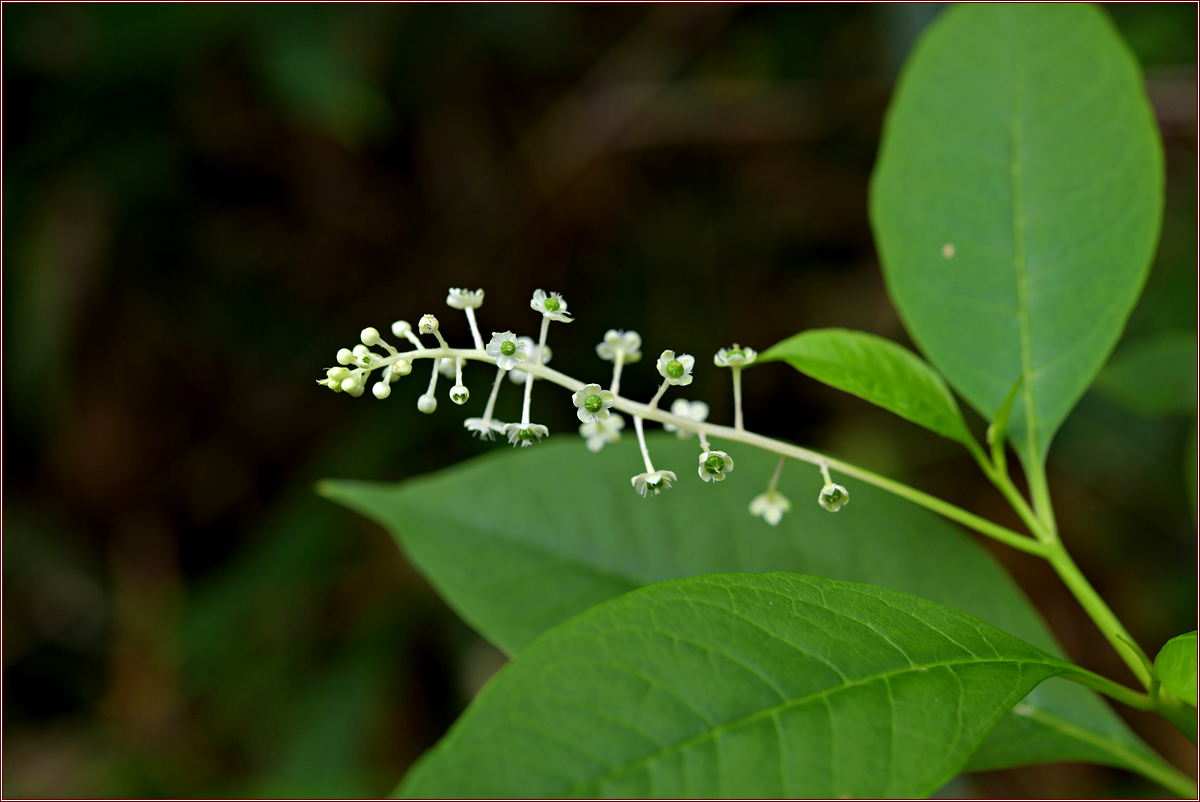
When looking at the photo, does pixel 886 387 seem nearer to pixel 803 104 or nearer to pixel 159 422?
pixel 803 104

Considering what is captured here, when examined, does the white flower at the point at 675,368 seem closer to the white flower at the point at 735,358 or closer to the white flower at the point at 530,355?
the white flower at the point at 735,358

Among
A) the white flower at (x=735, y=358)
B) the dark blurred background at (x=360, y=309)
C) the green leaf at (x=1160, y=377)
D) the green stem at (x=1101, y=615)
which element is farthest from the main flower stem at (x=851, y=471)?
the dark blurred background at (x=360, y=309)

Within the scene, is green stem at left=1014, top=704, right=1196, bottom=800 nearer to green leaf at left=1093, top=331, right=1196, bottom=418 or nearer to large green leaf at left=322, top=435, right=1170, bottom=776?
large green leaf at left=322, top=435, right=1170, bottom=776

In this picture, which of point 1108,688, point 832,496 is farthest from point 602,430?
point 1108,688

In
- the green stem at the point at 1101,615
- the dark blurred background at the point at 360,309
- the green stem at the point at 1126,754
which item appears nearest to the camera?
the green stem at the point at 1101,615

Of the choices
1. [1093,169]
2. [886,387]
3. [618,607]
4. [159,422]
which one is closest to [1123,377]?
[1093,169]

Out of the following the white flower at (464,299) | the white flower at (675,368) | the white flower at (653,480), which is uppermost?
the white flower at (464,299)

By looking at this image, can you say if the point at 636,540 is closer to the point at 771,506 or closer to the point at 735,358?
the point at 771,506
